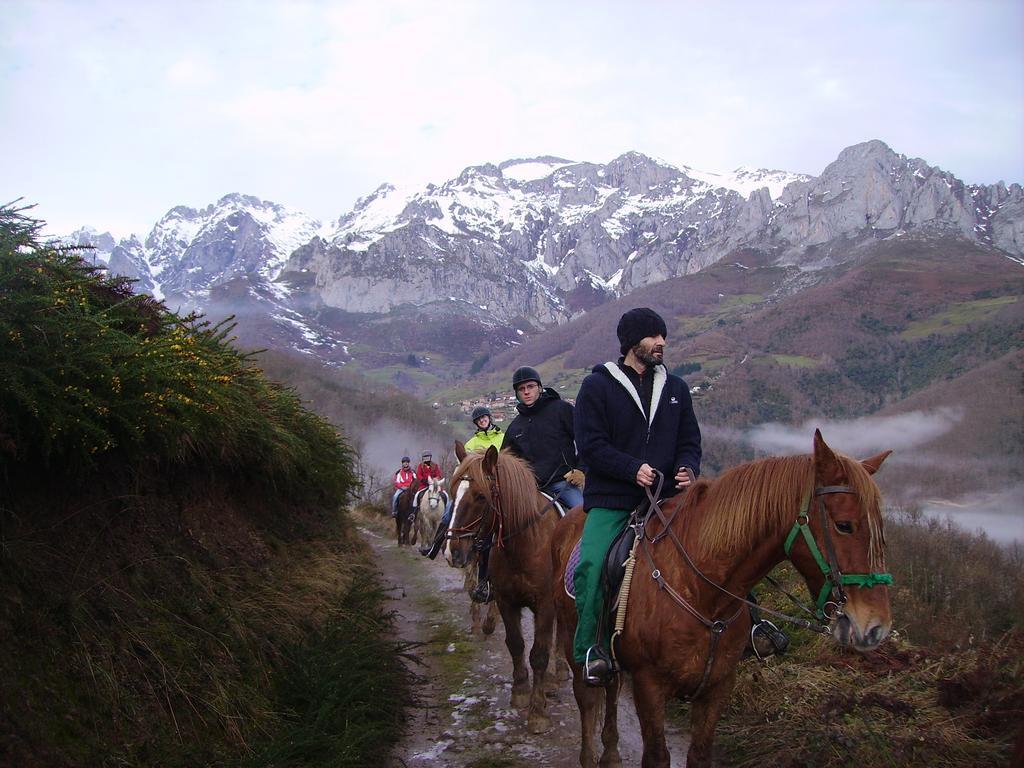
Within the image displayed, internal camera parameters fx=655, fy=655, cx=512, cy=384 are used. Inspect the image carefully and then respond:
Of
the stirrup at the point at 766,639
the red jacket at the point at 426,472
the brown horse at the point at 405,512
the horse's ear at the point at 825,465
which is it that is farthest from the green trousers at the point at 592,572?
the brown horse at the point at 405,512

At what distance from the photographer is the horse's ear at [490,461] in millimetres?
6816

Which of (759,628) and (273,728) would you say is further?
(273,728)

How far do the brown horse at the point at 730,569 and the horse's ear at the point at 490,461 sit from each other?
285cm

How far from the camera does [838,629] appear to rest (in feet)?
10.3

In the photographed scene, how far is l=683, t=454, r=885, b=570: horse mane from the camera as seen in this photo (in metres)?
3.22

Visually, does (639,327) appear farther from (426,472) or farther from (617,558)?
(426,472)

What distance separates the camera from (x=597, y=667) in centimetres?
396

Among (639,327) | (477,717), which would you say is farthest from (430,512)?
(639,327)

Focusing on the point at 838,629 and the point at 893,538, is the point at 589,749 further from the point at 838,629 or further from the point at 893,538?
the point at 893,538

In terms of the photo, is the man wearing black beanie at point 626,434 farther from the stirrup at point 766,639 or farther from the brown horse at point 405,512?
the brown horse at point 405,512

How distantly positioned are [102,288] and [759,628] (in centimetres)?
603

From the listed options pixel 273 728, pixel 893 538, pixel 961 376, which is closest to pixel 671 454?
pixel 273 728

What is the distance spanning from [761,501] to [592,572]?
3.89 ft

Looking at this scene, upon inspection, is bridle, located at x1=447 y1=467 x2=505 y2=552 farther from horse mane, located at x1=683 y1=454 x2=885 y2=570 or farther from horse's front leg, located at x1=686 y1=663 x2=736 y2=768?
horse's front leg, located at x1=686 y1=663 x2=736 y2=768
